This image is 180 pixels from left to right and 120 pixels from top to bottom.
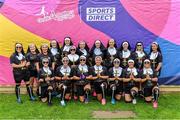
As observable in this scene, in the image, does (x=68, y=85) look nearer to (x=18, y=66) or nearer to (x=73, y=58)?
(x=73, y=58)

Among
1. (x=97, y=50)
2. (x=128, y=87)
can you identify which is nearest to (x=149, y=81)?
(x=128, y=87)

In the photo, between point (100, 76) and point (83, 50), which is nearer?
point (100, 76)

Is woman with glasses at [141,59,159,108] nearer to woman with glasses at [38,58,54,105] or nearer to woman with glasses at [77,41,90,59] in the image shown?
woman with glasses at [77,41,90,59]

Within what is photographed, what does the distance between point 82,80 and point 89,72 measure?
0.28 meters

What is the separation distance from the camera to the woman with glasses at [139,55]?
36.9ft

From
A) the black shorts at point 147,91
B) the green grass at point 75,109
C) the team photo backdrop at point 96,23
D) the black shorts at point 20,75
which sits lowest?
the green grass at point 75,109

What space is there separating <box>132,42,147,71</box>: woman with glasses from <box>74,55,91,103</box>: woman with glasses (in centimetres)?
135

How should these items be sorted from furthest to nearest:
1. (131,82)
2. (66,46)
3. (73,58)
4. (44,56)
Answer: (66,46)
(73,58)
(44,56)
(131,82)

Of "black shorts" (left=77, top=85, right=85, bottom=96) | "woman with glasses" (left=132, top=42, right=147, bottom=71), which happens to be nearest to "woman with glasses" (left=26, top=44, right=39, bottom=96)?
"black shorts" (left=77, top=85, right=85, bottom=96)

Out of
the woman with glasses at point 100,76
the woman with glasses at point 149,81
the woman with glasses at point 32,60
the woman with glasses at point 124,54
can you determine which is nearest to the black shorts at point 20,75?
the woman with glasses at point 32,60

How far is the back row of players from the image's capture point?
10.9 meters

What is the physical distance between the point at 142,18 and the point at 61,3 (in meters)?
2.38

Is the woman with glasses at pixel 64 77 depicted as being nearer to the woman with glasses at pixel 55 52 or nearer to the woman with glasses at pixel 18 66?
the woman with glasses at pixel 55 52

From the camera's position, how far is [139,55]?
11336 millimetres
